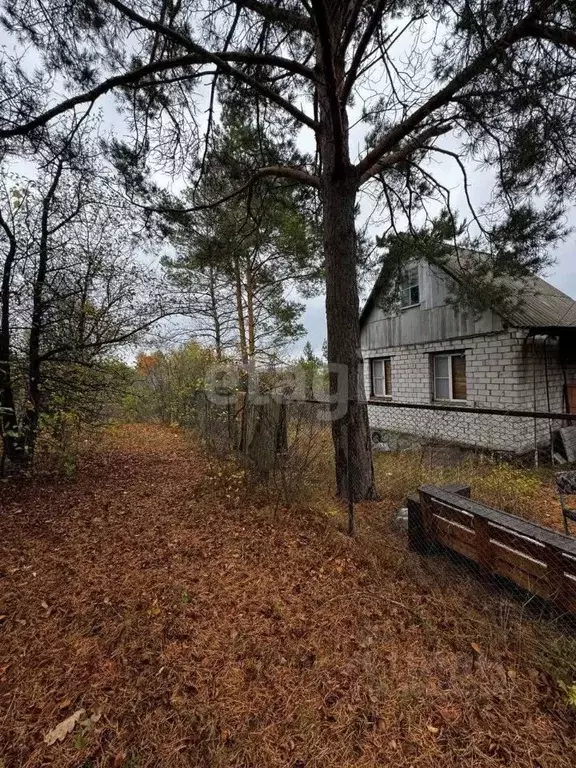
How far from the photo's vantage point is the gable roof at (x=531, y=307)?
578cm

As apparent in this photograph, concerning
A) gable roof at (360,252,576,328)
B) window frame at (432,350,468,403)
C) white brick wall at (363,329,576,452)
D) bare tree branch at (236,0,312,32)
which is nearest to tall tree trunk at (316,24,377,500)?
bare tree branch at (236,0,312,32)

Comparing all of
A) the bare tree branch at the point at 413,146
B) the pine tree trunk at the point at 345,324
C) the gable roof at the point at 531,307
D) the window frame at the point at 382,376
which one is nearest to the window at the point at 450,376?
the gable roof at the point at 531,307

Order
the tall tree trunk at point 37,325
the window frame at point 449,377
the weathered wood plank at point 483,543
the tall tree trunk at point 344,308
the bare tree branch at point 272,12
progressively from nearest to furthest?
the weathered wood plank at point 483,543
the bare tree branch at point 272,12
the tall tree trunk at point 344,308
the tall tree trunk at point 37,325
the window frame at point 449,377

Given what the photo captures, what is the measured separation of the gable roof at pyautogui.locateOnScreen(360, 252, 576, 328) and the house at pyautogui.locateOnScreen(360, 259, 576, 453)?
0.02 m

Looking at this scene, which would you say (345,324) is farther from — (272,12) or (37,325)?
(37,325)

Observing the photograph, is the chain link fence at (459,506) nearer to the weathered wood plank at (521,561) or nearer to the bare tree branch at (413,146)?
the weathered wood plank at (521,561)

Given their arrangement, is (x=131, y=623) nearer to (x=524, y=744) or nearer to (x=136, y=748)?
(x=136, y=748)

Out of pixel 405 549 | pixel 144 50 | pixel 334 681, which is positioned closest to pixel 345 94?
pixel 144 50

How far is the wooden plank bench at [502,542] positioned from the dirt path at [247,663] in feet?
0.97

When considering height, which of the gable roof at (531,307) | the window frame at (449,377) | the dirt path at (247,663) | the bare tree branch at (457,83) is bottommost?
the dirt path at (247,663)

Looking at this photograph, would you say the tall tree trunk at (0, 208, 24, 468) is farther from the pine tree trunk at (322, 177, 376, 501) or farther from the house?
the house

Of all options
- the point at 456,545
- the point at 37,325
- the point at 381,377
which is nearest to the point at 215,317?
the point at 381,377

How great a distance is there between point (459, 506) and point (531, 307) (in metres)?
6.56

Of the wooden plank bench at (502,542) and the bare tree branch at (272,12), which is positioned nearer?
the wooden plank bench at (502,542)
